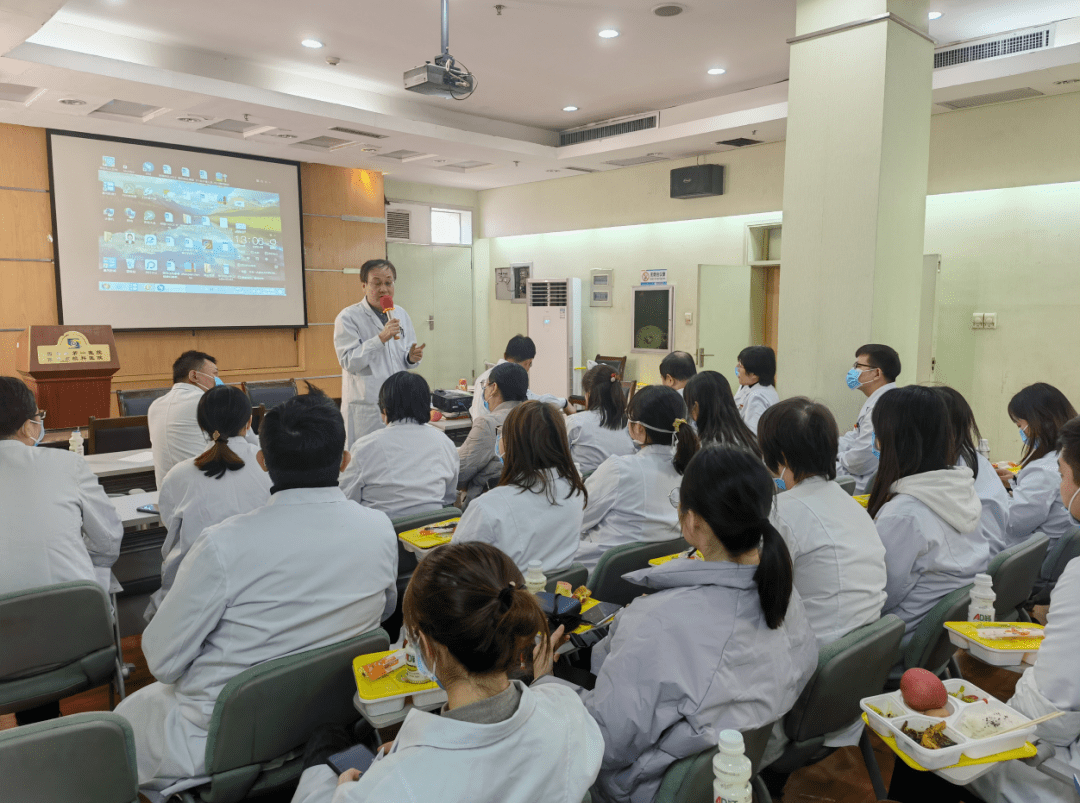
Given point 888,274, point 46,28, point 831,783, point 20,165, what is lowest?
point 831,783

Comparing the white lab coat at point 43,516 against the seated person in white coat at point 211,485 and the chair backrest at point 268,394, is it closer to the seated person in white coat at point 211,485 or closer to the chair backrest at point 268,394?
the seated person in white coat at point 211,485

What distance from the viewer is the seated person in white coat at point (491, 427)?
12.2 ft

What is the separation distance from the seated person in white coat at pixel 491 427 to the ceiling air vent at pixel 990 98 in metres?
4.33

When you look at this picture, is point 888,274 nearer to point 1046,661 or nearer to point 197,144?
point 1046,661

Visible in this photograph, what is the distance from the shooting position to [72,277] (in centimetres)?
648

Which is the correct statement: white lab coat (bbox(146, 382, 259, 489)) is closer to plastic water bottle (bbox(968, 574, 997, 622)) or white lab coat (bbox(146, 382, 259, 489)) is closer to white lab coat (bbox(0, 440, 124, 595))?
white lab coat (bbox(0, 440, 124, 595))

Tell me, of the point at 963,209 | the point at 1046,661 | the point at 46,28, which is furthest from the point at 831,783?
the point at 46,28

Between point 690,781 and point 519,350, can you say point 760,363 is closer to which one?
point 519,350

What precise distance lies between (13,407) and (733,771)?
2.29 metres

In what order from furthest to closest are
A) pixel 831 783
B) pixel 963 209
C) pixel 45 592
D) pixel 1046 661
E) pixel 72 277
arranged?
pixel 72 277 < pixel 963 209 < pixel 831 783 < pixel 45 592 < pixel 1046 661

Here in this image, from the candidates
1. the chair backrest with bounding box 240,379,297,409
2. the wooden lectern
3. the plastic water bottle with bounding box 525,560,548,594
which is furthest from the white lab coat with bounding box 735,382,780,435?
the wooden lectern

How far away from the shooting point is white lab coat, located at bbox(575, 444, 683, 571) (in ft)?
8.53

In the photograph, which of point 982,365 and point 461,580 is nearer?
point 461,580

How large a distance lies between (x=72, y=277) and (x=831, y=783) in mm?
7007
